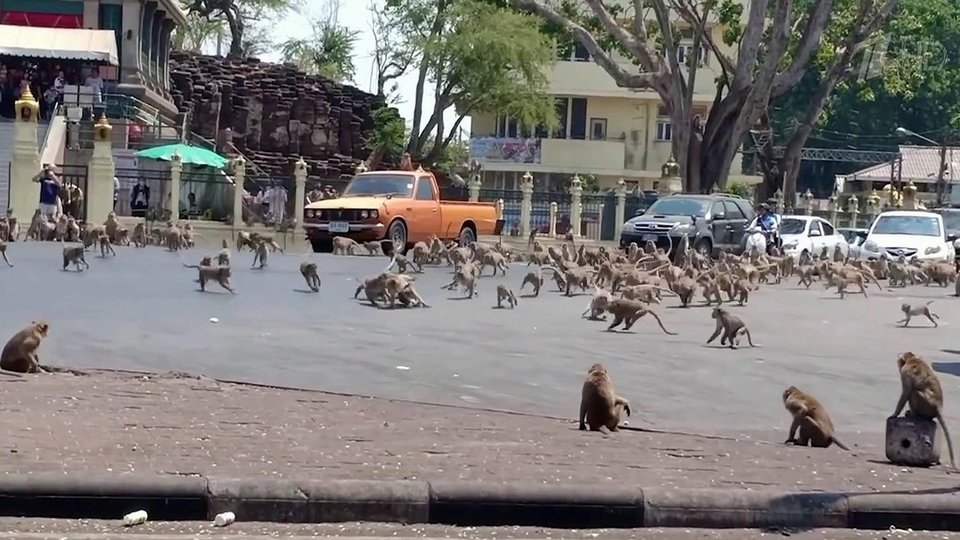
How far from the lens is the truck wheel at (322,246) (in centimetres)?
3195

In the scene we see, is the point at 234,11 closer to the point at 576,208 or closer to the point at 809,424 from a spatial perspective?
the point at 576,208

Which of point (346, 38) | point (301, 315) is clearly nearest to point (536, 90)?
point (346, 38)

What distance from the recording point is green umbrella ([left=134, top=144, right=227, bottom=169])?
1660 inches

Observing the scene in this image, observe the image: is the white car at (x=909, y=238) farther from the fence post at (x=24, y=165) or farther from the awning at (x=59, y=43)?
the awning at (x=59, y=43)

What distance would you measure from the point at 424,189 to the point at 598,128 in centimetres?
3320

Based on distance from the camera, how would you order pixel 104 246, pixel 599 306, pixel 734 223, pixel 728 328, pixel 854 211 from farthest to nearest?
1. pixel 854 211
2. pixel 734 223
3. pixel 104 246
4. pixel 599 306
5. pixel 728 328

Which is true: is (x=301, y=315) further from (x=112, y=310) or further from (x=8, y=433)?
(x=8, y=433)

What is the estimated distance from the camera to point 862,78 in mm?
46812

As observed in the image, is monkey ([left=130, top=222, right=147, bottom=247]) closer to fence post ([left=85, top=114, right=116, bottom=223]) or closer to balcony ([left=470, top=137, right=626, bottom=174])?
fence post ([left=85, top=114, right=116, bottom=223])

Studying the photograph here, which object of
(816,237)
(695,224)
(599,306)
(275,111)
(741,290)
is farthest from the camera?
(275,111)

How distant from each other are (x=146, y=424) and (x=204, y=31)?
73151mm

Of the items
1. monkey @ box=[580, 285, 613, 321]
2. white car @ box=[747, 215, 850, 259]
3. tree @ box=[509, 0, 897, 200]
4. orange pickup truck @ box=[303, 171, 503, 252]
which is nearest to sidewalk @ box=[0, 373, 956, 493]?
monkey @ box=[580, 285, 613, 321]

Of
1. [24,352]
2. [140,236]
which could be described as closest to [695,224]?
[140,236]

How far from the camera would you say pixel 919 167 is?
73875 mm
